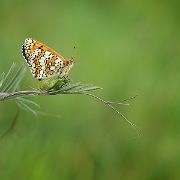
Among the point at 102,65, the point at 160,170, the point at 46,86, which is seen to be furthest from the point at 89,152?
the point at 46,86

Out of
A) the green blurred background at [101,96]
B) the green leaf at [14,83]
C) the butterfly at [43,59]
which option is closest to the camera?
the green leaf at [14,83]

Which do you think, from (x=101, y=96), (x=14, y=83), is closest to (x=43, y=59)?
(x=14, y=83)

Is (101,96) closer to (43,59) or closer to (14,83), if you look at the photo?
(43,59)

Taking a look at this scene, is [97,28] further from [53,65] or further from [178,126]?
[53,65]

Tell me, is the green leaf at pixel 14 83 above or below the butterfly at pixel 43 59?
below

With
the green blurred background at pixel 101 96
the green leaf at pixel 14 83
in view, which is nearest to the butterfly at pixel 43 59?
the green leaf at pixel 14 83

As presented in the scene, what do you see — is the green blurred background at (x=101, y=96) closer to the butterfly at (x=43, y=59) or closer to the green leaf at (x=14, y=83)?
the butterfly at (x=43, y=59)

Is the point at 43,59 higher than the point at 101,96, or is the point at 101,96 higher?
the point at 43,59
